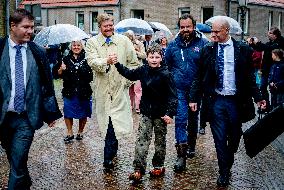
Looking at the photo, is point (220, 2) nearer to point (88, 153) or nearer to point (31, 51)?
point (88, 153)

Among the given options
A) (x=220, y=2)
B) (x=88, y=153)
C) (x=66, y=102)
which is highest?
(x=220, y=2)

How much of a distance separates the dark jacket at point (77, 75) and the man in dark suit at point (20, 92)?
369 cm

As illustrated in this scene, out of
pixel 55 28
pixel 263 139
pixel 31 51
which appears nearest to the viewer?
pixel 263 139

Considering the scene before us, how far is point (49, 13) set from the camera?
40.4 meters

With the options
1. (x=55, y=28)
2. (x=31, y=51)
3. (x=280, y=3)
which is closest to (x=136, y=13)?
(x=280, y=3)

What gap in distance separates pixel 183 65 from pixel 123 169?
1.61m

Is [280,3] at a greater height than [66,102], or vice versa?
[280,3]

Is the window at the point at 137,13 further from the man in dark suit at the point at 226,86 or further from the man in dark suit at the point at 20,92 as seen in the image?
the man in dark suit at the point at 20,92

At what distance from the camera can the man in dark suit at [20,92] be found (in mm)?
5105

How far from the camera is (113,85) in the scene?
696 cm

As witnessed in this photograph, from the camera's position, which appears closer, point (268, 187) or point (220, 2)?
point (268, 187)

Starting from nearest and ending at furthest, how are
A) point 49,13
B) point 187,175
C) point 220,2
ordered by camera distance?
1. point 187,175
2. point 220,2
3. point 49,13

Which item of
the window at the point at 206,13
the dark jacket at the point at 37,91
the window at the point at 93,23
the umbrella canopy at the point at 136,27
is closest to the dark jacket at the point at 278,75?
the umbrella canopy at the point at 136,27

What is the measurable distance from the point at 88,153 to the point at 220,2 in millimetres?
26212
